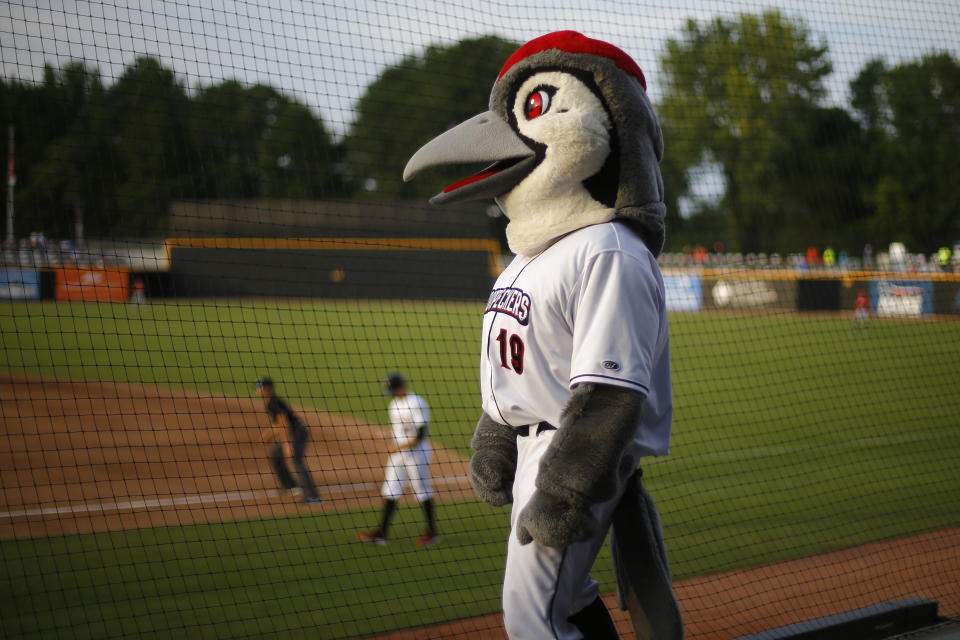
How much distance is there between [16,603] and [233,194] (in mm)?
35048

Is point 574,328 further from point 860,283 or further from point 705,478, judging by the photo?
point 860,283

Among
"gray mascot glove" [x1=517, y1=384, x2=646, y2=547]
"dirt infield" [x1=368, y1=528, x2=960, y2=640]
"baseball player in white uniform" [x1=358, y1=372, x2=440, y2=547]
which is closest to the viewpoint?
"gray mascot glove" [x1=517, y1=384, x2=646, y2=547]

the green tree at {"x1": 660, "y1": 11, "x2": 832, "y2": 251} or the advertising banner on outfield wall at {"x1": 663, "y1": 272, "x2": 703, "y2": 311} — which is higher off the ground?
the green tree at {"x1": 660, "y1": 11, "x2": 832, "y2": 251}

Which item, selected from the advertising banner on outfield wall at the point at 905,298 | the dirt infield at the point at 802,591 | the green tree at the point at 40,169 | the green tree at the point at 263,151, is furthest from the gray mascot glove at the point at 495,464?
the green tree at the point at 263,151

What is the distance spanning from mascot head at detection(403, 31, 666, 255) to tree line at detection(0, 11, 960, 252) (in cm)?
1496

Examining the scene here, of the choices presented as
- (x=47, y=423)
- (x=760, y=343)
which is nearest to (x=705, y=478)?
(x=47, y=423)

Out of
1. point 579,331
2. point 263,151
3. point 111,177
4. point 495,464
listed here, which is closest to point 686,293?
point 263,151

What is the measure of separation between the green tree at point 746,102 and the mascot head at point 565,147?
20731 mm

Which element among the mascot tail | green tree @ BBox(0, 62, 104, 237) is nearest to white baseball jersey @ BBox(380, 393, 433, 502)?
the mascot tail

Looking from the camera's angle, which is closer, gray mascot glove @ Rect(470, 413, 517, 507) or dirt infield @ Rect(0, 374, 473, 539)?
gray mascot glove @ Rect(470, 413, 517, 507)

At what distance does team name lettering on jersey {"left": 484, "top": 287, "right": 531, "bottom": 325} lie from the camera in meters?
2.08

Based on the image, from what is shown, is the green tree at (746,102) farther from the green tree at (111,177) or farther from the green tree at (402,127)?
the green tree at (111,177)

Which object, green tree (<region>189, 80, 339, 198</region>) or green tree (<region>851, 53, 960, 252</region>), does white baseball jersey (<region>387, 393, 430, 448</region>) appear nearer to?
green tree (<region>851, 53, 960, 252</region>)

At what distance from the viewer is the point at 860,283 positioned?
19.2 metres
